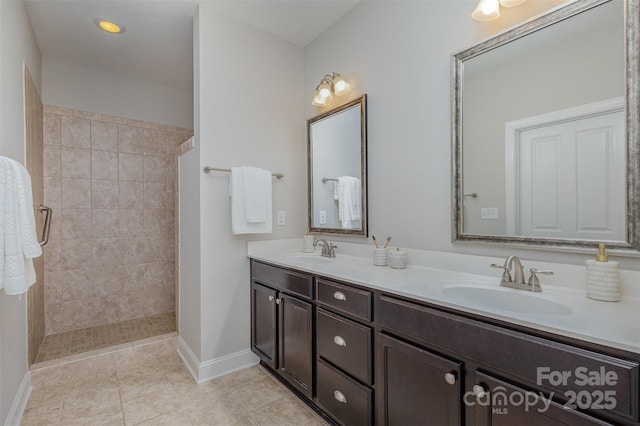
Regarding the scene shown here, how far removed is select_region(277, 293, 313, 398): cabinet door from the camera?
1.70 meters

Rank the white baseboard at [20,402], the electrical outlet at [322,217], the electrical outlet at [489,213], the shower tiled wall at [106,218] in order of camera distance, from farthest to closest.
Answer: the shower tiled wall at [106,218]
the electrical outlet at [322,217]
the white baseboard at [20,402]
the electrical outlet at [489,213]

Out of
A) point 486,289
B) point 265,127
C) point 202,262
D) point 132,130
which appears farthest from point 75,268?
point 486,289

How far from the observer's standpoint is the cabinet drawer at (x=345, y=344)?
1.35 metres

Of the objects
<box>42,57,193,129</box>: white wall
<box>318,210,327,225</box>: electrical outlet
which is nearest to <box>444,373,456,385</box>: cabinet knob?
<box>318,210,327,225</box>: electrical outlet

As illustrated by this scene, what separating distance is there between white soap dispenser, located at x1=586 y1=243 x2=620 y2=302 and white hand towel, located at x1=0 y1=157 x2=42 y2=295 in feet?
7.39

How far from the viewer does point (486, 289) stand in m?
1.32

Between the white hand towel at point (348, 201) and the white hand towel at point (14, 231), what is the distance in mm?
1733

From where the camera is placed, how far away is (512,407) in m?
0.90

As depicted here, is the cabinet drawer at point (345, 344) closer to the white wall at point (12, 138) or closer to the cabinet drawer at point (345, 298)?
the cabinet drawer at point (345, 298)

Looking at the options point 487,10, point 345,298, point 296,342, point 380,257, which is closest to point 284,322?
point 296,342

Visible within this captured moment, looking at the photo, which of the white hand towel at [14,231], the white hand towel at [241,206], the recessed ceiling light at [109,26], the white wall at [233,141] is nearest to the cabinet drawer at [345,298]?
the white hand towel at [241,206]

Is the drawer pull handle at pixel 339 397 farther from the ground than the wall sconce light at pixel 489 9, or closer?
closer

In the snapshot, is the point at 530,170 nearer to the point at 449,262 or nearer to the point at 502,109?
the point at 502,109

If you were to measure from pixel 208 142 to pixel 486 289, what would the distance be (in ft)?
6.31
